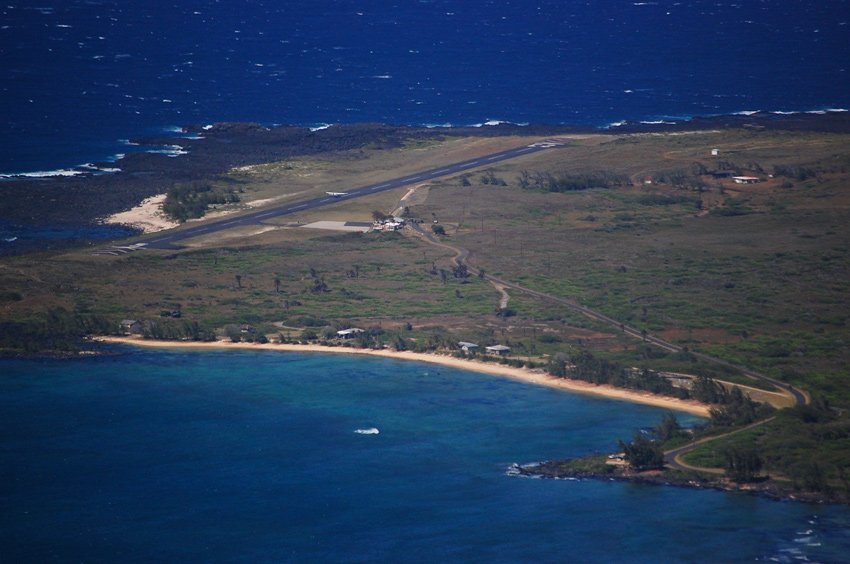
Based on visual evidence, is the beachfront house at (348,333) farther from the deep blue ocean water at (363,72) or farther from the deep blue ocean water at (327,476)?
the deep blue ocean water at (363,72)

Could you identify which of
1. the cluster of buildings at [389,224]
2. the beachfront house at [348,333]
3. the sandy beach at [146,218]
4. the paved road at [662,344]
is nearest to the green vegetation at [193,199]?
the sandy beach at [146,218]

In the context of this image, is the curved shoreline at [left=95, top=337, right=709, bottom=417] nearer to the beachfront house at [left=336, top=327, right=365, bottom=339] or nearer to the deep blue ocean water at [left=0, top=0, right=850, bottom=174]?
the beachfront house at [left=336, top=327, right=365, bottom=339]

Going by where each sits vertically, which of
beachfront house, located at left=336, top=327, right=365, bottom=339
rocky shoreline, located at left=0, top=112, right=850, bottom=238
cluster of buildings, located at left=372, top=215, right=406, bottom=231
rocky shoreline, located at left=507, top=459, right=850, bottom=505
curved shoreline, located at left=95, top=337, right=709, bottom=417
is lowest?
rocky shoreline, located at left=507, top=459, right=850, bottom=505

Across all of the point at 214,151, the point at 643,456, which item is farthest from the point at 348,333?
the point at 214,151

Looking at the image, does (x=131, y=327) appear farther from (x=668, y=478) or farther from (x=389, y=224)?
(x=668, y=478)

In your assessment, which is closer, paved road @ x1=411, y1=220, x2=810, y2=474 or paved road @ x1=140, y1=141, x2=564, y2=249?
paved road @ x1=411, y1=220, x2=810, y2=474

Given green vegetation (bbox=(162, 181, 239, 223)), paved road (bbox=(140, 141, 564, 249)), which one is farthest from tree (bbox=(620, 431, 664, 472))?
green vegetation (bbox=(162, 181, 239, 223))
